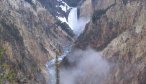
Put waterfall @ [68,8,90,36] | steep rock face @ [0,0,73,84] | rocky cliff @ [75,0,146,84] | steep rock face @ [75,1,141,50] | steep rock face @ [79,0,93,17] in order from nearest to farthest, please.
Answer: rocky cliff @ [75,0,146,84] < steep rock face @ [0,0,73,84] < steep rock face @ [75,1,141,50] < waterfall @ [68,8,90,36] < steep rock face @ [79,0,93,17]

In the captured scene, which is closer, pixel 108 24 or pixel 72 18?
pixel 108 24

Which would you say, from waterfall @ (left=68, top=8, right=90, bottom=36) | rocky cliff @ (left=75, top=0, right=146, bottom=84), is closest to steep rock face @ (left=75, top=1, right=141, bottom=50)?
rocky cliff @ (left=75, top=0, right=146, bottom=84)

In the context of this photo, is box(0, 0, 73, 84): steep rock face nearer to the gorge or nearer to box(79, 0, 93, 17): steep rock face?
the gorge

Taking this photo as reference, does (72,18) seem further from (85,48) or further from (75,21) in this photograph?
(85,48)

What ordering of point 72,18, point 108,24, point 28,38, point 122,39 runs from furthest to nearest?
1. point 72,18
2. point 28,38
3. point 108,24
4. point 122,39

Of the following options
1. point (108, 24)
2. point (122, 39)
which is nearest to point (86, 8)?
point (108, 24)

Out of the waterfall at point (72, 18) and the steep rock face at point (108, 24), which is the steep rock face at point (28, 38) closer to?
the steep rock face at point (108, 24)
